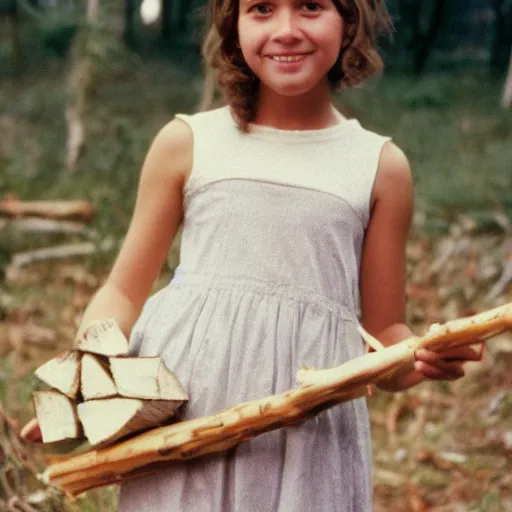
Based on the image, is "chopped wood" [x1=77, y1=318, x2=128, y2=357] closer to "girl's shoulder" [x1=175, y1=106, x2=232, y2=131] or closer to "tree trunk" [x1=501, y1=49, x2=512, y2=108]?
"girl's shoulder" [x1=175, y1=106, x2=232, y2=131]

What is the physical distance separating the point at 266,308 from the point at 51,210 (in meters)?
3.86

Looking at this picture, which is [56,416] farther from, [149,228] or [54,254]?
[54,254]

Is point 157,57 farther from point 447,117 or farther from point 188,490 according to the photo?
point 188,490

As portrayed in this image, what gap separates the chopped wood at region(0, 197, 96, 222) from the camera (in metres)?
4.96

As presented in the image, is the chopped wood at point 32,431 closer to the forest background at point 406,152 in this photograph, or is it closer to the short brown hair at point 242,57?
the short brown hair at point 242,57

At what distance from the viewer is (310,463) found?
130cm

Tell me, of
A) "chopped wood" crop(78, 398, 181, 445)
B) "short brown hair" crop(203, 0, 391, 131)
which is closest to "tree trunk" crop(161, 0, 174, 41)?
"short brown hair" crop(203, 0, 391, 131)

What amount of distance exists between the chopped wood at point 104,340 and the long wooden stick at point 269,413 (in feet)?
0.43

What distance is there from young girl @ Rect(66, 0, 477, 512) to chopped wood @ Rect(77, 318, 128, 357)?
0.17ft

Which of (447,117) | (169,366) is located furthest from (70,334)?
(169,366)

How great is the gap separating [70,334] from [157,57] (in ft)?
8.59

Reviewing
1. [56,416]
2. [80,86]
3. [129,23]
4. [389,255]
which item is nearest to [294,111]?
[389,255]

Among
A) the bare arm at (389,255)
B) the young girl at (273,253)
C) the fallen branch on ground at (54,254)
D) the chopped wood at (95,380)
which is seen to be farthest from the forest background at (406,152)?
the chopped wood at (95,380)

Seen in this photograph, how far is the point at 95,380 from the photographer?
1.29m
